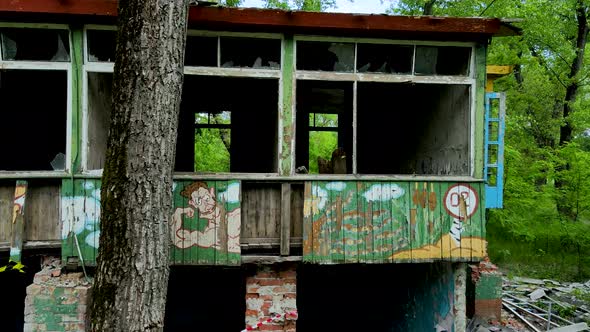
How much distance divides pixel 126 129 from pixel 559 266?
14.0 metres

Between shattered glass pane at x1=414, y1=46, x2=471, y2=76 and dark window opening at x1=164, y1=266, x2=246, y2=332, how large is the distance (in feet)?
17.0

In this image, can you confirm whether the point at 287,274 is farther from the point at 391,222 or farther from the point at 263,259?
the point at 391,222

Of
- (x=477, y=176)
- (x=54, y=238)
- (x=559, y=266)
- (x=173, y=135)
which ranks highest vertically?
(x=173, y=135)

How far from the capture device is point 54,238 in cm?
528

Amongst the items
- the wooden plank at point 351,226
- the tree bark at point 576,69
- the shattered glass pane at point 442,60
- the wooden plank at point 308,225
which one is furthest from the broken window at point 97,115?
the tree bark at point 576,69

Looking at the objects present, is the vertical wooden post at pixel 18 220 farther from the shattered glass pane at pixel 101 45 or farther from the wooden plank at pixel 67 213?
the shattered glass pane at pixel 101 45

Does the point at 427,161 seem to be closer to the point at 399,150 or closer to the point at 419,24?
the point at 399,150

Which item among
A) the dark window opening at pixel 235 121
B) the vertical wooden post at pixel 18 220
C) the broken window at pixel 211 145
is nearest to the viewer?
the vertical wooden post at pixel 18 220

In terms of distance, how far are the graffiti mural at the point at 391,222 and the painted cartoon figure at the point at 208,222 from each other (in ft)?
2.83

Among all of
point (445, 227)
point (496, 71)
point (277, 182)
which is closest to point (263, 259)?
point (277, 182)

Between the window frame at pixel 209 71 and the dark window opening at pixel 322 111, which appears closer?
the window frame at pixel 209 71

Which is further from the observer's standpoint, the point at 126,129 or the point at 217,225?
the point at 217,225

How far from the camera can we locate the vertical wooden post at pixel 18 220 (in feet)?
16.7

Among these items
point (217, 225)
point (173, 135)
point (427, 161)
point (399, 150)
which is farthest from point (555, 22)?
point (173, 135)
